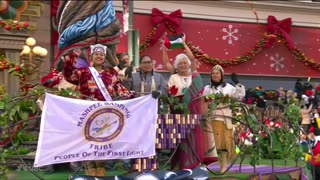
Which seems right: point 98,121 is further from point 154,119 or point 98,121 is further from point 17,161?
point 17,161

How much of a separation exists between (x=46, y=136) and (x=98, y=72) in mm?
1140

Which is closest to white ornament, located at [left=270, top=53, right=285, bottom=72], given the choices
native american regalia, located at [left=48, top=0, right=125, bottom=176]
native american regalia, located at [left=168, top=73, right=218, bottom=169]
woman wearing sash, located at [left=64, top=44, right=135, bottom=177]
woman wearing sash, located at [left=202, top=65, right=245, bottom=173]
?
native american regalia, located at [left=48, top=0, right=125, bottom=176]

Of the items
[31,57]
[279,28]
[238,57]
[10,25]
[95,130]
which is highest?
[279,28]

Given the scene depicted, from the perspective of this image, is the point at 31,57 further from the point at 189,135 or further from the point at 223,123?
the point at 189,135

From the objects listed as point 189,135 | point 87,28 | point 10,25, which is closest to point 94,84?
point 189,135

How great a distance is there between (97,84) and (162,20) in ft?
33.3

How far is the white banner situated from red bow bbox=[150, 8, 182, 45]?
9928 mm

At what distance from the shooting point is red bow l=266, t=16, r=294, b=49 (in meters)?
17.7

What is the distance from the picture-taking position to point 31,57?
12.9 meters

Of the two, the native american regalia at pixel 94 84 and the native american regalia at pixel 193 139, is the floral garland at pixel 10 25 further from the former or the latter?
the native american regalia at pixel 193 139

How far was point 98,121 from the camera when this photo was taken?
6.54 meters

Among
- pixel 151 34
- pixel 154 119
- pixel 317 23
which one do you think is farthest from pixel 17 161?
pixel 317 23

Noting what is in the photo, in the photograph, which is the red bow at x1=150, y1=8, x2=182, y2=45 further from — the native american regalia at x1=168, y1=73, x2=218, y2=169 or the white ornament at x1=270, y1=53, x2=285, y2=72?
the native american regalia at x1=168, y1=73, x2=218, y2=169

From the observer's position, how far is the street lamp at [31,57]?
12.2 meters
